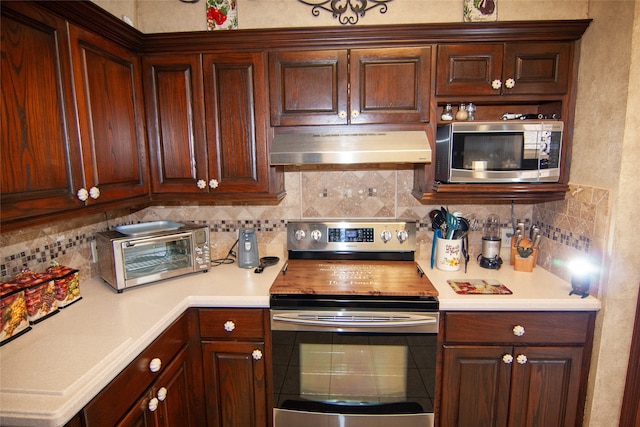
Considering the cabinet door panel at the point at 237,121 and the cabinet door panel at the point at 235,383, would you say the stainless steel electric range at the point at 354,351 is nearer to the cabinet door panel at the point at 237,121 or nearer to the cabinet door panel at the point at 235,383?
the cabinet door panel at the point at 235,383

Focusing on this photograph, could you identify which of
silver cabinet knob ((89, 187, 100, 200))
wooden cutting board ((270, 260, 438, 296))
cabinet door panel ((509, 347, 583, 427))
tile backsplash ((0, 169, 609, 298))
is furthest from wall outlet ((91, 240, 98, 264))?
cabinet door panel ((509, 347, 583, 427))

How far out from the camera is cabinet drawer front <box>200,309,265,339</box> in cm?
164

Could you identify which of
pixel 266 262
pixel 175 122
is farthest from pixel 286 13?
pixel 266 262

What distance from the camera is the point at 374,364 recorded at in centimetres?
165

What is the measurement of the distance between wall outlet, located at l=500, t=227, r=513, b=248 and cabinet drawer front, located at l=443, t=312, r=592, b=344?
62cm

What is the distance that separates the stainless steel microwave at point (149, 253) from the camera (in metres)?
1.64

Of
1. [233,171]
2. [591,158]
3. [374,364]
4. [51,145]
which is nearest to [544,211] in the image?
[591,158]

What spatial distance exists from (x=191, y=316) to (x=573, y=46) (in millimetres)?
2246

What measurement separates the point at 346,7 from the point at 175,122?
1.13 m

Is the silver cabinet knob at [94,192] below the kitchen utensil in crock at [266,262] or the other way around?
the other way around

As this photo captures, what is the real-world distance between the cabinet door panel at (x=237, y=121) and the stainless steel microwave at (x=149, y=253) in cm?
33

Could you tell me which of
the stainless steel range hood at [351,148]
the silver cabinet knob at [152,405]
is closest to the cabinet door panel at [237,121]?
the stainless steel range hood at [351,148]

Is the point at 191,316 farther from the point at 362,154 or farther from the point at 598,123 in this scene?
the point at 598,123

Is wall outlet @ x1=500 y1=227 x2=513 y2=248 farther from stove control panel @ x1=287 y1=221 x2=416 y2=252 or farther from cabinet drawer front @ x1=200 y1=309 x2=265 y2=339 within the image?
cabinet drawer front @ x1=200 y1=309 x2=265 y2=339
